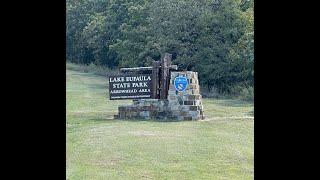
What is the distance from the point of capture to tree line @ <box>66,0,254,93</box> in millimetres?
22984

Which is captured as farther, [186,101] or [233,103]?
[233,103]

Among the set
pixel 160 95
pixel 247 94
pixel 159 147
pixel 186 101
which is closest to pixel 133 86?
pixel 160 95

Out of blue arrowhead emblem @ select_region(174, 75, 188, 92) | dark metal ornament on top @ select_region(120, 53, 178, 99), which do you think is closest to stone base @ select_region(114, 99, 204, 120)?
dark metal ornament on top @ select_region(120, 53, 178, 99)

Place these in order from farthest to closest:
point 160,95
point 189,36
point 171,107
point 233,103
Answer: point 189,36
point 233,103
point 160,95
point 171,107

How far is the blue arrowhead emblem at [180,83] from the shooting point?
575 inches

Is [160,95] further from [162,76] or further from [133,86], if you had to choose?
[133,86]

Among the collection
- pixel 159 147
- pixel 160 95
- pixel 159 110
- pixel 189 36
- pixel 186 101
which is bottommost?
pixel 159 147

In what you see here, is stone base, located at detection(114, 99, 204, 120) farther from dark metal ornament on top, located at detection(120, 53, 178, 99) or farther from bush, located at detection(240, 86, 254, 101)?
bush, located at detection(240, 86, 254, 101)

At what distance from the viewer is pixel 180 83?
1465cm

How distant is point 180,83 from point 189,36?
974cm

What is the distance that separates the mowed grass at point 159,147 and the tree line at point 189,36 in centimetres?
593

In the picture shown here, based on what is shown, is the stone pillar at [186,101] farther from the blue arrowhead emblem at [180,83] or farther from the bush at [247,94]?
the bush at [247,94]
